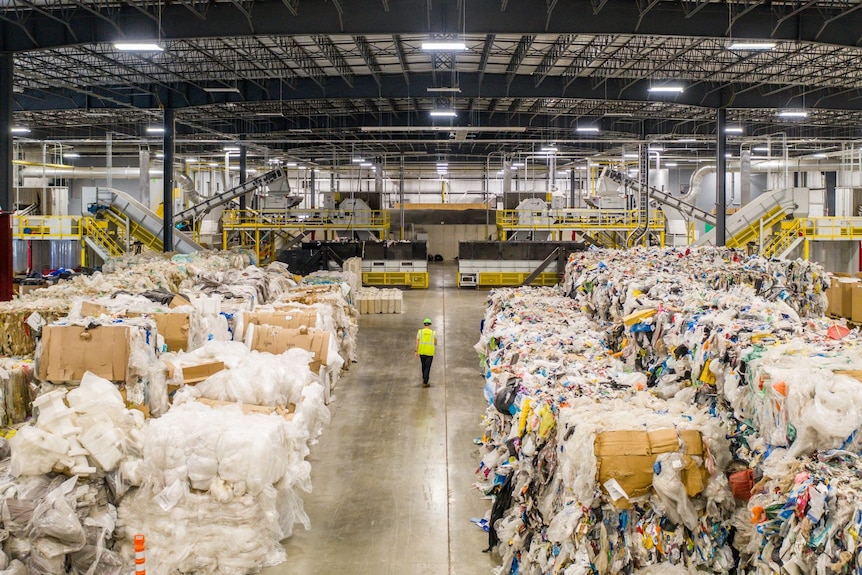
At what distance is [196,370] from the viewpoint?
8094 mm

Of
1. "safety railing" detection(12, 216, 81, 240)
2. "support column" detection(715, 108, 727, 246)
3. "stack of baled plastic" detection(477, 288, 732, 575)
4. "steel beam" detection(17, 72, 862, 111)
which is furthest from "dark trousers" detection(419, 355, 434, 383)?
"safety railing" detection(12, 216, 81, 240)

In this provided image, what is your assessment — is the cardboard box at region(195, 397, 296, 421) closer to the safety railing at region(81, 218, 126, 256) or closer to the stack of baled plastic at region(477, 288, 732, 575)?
the stack of baled plastic at region(477, 288, 732, 575)

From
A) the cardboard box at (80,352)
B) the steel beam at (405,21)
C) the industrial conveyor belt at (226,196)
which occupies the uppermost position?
the steel beam at (405,21)

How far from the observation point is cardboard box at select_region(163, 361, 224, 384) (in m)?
8.03

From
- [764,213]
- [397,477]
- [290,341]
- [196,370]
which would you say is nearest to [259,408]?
[196,370]

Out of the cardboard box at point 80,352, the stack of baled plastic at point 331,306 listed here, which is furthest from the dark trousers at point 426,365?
the cardboard box at point 80,352

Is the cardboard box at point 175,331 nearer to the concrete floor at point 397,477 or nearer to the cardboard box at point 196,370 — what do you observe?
the cardboard box at point 196,370

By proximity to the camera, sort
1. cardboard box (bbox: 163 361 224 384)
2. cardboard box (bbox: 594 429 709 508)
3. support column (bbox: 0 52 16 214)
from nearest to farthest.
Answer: cardboard box (bbox: 594 429 709 508) → cardboard box (bbox: 163 361 224 384) → support column (bbox: 0 52 16 214)

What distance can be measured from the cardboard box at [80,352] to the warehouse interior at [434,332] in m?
0.03

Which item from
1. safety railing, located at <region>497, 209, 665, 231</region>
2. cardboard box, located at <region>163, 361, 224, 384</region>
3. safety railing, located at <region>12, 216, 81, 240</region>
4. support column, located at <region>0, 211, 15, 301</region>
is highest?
safety railing, located at <region>497, 209, 665, 231</region>

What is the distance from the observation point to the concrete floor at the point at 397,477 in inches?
258

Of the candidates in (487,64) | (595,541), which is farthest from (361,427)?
(487,64)

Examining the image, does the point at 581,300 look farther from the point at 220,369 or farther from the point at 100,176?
the point at 100,176

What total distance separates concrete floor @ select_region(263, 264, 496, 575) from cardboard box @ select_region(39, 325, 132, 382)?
2392mm
